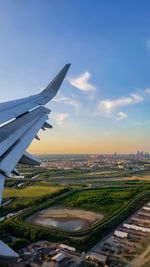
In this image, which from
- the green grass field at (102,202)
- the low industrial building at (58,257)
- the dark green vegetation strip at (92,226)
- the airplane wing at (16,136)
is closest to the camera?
the airplane wing at (16,136)

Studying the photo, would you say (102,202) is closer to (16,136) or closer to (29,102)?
(29,102)

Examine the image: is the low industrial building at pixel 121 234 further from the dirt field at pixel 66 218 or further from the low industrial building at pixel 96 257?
the low industrial building at pixel 96 257

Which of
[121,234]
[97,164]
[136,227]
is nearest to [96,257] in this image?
[121,234]

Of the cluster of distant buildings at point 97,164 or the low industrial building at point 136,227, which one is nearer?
the low industrial building at point 136,227

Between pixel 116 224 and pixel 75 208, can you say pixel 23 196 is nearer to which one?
pixel 75 208

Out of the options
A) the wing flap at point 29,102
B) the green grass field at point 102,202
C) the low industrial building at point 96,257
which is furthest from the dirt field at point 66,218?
the wing flap at point 29,102

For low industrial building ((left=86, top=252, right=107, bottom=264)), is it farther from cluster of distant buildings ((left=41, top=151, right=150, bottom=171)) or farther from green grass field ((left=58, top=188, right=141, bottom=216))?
cluster of distant buildings ((left=41, top=151, right=150, bottom=171))

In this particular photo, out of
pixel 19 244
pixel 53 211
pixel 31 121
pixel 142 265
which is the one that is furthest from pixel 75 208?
pixel 31 121

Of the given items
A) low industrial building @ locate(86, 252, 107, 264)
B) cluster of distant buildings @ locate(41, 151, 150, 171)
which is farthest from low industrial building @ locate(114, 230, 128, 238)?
cluster of distant buildings @ locate(41, 151, 150, 171)
